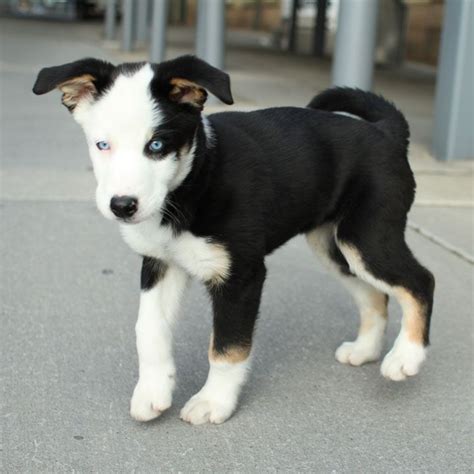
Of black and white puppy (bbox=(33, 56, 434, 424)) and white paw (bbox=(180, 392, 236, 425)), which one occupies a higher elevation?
black and white puppy (bbox=(33, 56, 434, 424))

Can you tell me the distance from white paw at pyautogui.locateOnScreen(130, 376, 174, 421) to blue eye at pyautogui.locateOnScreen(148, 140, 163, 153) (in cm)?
96

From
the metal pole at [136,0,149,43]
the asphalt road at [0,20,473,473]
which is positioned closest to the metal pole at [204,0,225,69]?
the asphalt road at [0,20,473,473]

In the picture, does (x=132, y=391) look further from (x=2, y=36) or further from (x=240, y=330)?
(x=2, y=36)

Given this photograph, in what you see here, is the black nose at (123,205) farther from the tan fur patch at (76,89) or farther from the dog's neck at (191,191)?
the tan fur patch at (76,89)

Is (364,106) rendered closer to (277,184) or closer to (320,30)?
(277,184)

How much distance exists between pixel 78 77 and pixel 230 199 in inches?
28.8

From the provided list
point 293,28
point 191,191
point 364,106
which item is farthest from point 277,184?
point 293,28

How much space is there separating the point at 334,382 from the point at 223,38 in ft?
27.8

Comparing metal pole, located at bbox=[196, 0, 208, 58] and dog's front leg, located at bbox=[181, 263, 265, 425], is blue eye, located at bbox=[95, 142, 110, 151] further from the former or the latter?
metal pole, located at bbox=[196, 0, 208, 58]

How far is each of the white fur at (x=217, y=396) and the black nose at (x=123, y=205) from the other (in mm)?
848

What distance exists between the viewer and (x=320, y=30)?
26312mm

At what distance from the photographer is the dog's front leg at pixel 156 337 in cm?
337

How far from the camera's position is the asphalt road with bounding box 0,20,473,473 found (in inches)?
127

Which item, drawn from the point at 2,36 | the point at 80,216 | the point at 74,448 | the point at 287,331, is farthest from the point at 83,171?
the point at 2,36
